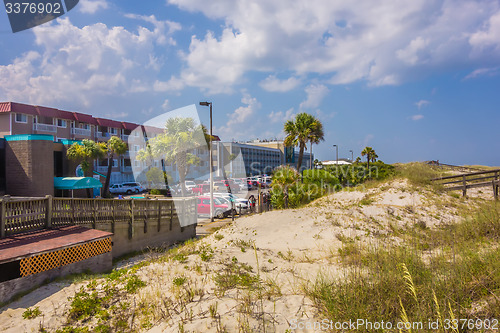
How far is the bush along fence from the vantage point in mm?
10062

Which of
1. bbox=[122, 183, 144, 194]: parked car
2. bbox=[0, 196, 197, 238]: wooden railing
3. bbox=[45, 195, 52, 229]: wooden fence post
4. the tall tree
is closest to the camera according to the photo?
bbox=[0, 196, 197, 238]: wooden railing

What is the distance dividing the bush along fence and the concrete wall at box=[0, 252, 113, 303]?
2.68 m

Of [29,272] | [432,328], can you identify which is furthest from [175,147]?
[432,328]

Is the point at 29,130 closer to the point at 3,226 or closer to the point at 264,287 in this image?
the point at 3,226

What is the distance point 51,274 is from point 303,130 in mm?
27943

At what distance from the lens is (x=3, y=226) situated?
9320 millimetres

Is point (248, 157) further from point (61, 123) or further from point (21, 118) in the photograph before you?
point (21, 118)

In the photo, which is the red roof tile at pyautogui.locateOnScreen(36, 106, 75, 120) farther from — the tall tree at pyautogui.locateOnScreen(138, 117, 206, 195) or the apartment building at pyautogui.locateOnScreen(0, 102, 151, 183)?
the tall tree at pyautogui.locateOnScreen(138, 117, 206, 195)

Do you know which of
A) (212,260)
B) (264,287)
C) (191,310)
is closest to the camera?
(191,310)

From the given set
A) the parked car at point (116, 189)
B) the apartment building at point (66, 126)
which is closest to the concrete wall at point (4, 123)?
the apartment building at point (66, 126)

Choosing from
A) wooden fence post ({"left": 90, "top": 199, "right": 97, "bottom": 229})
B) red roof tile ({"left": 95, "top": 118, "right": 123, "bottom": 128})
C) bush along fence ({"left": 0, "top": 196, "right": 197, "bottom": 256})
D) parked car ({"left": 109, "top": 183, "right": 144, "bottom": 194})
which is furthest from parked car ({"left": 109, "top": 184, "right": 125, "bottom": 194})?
wooden fence post ({"left": 90, "top": 199, "right": 97, "bottom": 229})

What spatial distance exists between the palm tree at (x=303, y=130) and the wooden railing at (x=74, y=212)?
735 inches

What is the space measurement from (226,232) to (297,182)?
935cm

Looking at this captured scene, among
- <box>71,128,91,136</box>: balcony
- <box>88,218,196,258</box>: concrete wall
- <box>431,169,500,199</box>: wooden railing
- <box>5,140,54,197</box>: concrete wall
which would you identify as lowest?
<box>88,218,196,258</box>: concrete wall
